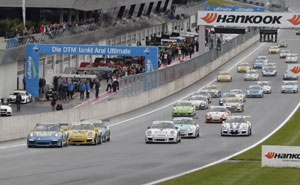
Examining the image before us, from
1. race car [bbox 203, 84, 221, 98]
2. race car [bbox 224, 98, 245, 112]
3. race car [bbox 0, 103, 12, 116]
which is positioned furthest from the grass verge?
race car [bbox 203, 84, 221, 98]

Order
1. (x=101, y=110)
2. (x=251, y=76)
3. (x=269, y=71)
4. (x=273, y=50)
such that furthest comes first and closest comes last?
1. (x=273, y=50)
2. (x=269, y=71)
3. (x=251, y=76)
4. (x=101, y=110)

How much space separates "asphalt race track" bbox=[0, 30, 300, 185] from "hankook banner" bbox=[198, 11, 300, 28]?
27392 mm

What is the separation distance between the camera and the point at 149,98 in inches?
2589

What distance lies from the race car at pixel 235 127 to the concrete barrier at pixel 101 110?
9489 mm

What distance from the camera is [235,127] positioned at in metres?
44.4

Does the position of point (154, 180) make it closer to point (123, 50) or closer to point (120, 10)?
point (123, 50)

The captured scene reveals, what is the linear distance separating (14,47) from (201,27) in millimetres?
30358

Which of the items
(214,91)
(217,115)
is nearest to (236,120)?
(217,115)

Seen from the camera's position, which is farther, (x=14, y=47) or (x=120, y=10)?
(x=120, y=10)

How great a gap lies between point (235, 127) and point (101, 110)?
12950 millimetres

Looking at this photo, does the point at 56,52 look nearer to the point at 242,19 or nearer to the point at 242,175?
the point at 242,19

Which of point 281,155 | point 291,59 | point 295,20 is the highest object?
point 295,20

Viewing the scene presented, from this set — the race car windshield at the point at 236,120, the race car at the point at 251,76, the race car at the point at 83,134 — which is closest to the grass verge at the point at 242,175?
the race car at the point at 83,134

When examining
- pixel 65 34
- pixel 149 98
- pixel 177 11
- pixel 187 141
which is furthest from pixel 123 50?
pixel 177 11
